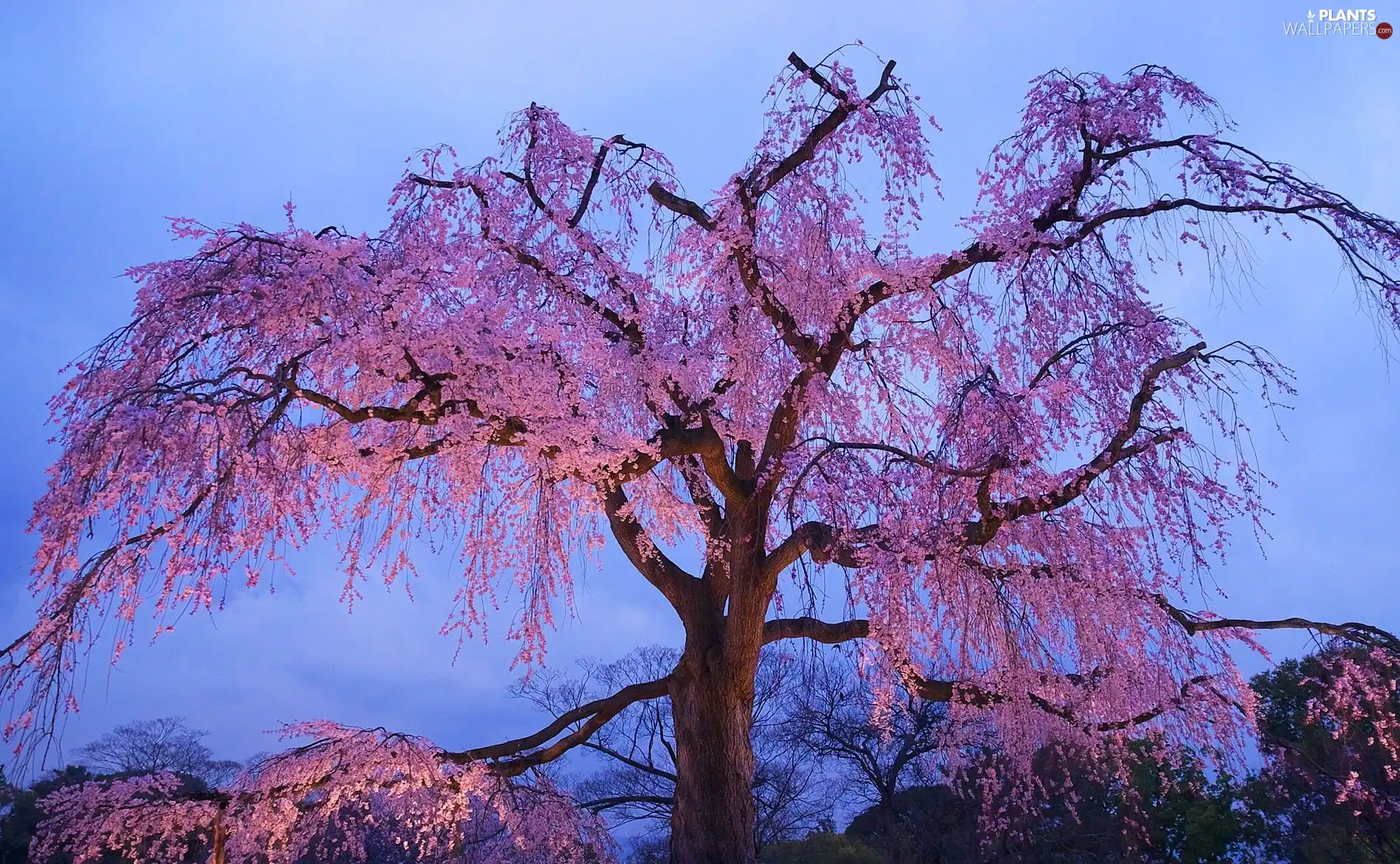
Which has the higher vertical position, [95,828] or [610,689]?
[610,689]

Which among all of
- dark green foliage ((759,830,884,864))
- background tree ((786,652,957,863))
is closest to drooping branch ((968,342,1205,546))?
background tree ((786,652,957,863))

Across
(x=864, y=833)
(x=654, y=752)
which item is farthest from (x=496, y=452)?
(x=864, y=833)

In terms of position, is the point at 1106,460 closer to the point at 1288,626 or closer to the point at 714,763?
the point at 1288,626

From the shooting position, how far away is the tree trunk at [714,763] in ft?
25.9

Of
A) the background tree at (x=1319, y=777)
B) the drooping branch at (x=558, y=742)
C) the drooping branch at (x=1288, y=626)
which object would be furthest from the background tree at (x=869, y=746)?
the drooping branch at (x=1288, y=626)

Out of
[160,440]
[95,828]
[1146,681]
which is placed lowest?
[95,828]

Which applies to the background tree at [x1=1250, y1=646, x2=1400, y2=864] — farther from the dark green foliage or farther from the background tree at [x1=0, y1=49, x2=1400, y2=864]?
the dark green foliage

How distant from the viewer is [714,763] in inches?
320

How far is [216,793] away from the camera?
8062 millimetres

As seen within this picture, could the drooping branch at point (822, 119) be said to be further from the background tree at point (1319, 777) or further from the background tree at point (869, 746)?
the background tree at point (869, 746)

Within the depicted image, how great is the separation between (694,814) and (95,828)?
4.98 metres

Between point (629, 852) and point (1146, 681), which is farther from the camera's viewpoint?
point (629, 852)

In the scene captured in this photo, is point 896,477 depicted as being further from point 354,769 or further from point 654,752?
point 654,752

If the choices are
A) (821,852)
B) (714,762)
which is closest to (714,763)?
(714,762)
